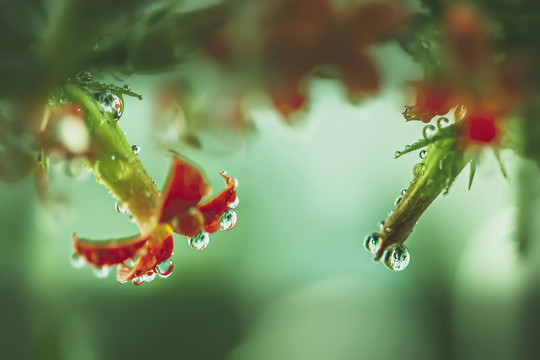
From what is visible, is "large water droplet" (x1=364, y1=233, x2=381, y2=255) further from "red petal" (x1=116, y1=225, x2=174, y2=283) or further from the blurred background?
the blurred background

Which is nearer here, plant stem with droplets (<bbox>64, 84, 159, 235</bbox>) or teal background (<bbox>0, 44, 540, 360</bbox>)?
plant stem with droplets (<bbox>64, 84, 159, 235</bbox>)

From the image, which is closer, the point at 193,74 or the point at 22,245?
the point at 193,74

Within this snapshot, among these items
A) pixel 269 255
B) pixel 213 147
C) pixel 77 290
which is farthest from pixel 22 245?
pixel 213 147

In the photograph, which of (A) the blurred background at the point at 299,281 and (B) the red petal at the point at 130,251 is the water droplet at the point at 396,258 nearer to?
(B) the red petal at the point at 130,251

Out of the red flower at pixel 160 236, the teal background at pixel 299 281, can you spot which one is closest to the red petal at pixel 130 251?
the red flower at pixel 160 236

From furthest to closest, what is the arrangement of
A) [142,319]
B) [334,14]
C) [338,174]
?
1. [142,319]
2. [338,174]
3. [334,14]

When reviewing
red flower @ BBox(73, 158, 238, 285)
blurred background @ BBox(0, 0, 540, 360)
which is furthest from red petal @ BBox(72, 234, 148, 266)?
blurred background @ BBox(0, 0, 540, 360)

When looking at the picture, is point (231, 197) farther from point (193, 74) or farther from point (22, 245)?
point (22, 245)
